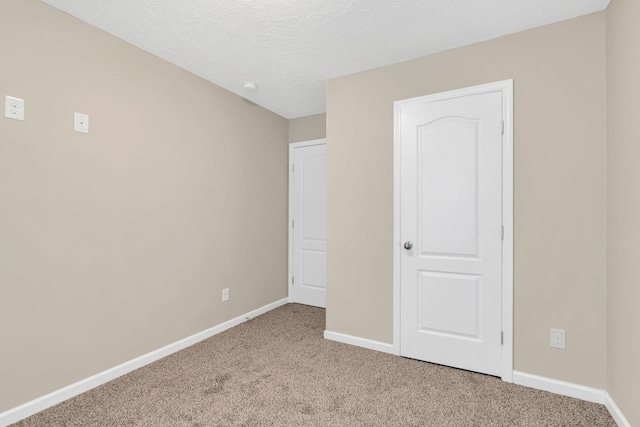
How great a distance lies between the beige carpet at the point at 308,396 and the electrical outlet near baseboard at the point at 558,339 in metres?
0.32

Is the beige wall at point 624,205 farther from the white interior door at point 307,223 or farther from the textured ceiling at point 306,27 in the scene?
the white interior door at point 307,223

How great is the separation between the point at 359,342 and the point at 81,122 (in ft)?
8.91

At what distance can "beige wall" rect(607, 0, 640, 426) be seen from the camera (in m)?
1.55

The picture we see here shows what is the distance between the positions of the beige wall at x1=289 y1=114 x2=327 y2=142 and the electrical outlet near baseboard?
A: 3017 millimetres

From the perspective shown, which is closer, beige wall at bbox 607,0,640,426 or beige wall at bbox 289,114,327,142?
beige wall at bbox 607,0,640,426

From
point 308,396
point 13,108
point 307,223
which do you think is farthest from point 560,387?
point 13,108

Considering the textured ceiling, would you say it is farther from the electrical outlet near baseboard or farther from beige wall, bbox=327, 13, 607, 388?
the electrical outlet near baseboard

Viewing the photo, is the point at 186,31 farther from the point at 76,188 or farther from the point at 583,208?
the point at 583,208

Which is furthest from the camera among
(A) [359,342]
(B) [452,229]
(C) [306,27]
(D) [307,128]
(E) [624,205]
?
(D) [307,128]

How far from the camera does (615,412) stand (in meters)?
1.76

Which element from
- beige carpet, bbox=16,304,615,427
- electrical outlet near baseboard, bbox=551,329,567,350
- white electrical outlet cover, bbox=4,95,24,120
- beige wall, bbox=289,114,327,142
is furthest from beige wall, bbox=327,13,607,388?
white electrical outlet cover, bbox=4,95,24,120

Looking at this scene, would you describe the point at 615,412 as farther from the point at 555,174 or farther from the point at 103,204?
the point at 103,204

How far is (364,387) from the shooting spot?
2111mm

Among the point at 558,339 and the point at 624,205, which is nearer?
the point at 624,205
